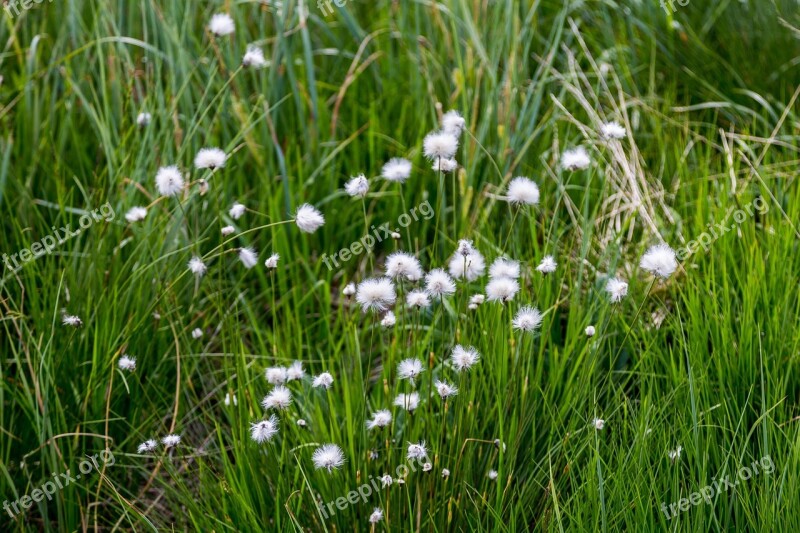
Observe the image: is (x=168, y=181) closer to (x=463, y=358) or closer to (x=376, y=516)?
(x=463, y=358)

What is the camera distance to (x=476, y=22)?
10.7ft

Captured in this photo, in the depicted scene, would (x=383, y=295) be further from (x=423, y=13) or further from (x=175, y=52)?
(x=423, y=13)

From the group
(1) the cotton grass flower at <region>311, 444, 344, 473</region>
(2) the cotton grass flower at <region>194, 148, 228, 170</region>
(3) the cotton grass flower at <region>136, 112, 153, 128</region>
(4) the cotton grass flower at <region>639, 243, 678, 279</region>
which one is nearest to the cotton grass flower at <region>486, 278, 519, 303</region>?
(4) the cotton grass flower at <region>639, 243, 678, 279</region>

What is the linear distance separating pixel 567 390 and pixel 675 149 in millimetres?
1268

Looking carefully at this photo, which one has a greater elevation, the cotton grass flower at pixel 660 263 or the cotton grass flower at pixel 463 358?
the cotton grass flower at pixel 660 263

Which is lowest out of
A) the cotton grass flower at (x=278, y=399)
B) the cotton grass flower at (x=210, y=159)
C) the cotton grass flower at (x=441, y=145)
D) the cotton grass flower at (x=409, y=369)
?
the cotton grass flower at (x=278, y=399)

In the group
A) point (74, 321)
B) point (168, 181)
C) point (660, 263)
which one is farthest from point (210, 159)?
point (660, 263)

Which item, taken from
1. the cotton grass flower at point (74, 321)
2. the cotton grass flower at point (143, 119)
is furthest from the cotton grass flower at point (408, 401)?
the cotton grass flower at point (143, 119)

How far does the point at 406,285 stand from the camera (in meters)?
2.31

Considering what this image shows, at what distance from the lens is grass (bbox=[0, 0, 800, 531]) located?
1872mm

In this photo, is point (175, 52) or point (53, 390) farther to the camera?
point (175, 52)

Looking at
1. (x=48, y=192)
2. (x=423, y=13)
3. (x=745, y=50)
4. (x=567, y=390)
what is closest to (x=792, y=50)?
(x=745, y=50)

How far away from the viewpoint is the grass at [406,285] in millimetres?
1872

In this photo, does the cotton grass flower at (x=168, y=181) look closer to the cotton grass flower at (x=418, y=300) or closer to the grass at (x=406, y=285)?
the grass at (x=406, y=285)
